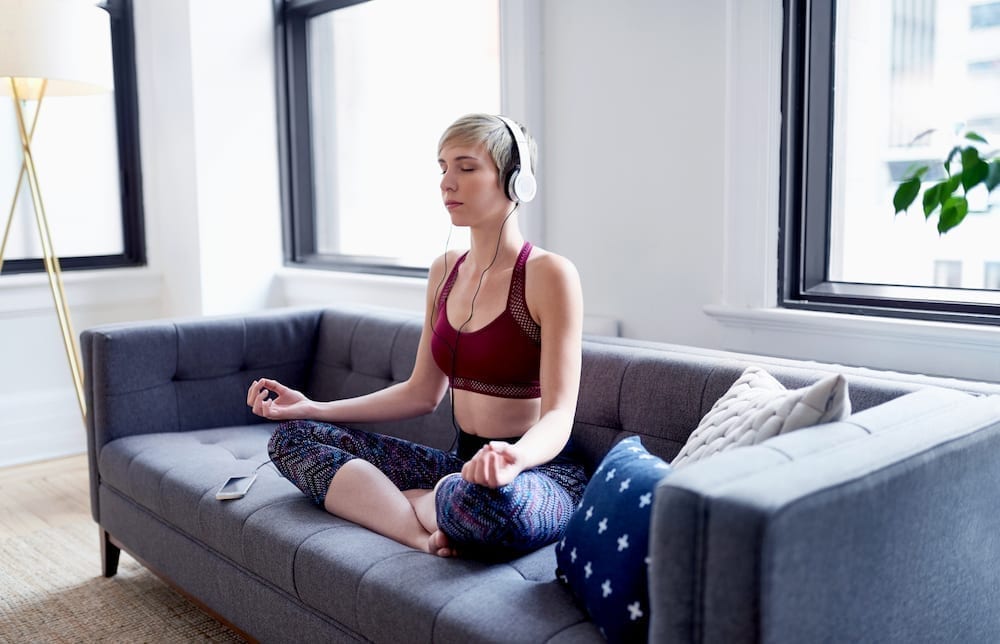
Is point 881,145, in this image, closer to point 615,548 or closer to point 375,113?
point 615,548

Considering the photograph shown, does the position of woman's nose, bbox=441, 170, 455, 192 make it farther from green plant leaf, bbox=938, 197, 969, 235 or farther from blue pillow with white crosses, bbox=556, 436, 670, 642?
green plant leaf, bbox=938, 197, 969, 235

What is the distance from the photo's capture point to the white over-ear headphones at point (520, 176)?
6.26 ft

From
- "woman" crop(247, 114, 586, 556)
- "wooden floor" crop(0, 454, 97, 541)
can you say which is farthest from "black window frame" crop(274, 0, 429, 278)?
"woman" crop(247, 114, 586, 556)

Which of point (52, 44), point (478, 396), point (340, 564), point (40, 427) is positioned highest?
point (52, 44)

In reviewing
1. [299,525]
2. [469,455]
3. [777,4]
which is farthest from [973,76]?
[299,525]

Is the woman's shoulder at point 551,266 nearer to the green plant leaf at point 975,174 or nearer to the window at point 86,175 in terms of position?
the green plant leaf at point 975,174

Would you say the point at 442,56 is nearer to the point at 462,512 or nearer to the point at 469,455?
the point at 469,455

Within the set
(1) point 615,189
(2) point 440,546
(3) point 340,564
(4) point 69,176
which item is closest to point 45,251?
(4) point 69,176

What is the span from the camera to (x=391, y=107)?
3.71 m

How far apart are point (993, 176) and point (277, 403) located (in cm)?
161

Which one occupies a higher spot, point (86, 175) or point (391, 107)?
point (391, 107)

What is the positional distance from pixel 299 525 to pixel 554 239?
4.24 ft

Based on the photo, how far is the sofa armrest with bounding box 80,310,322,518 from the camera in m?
2.55

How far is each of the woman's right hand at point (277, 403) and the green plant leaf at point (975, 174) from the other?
1.49 metres
